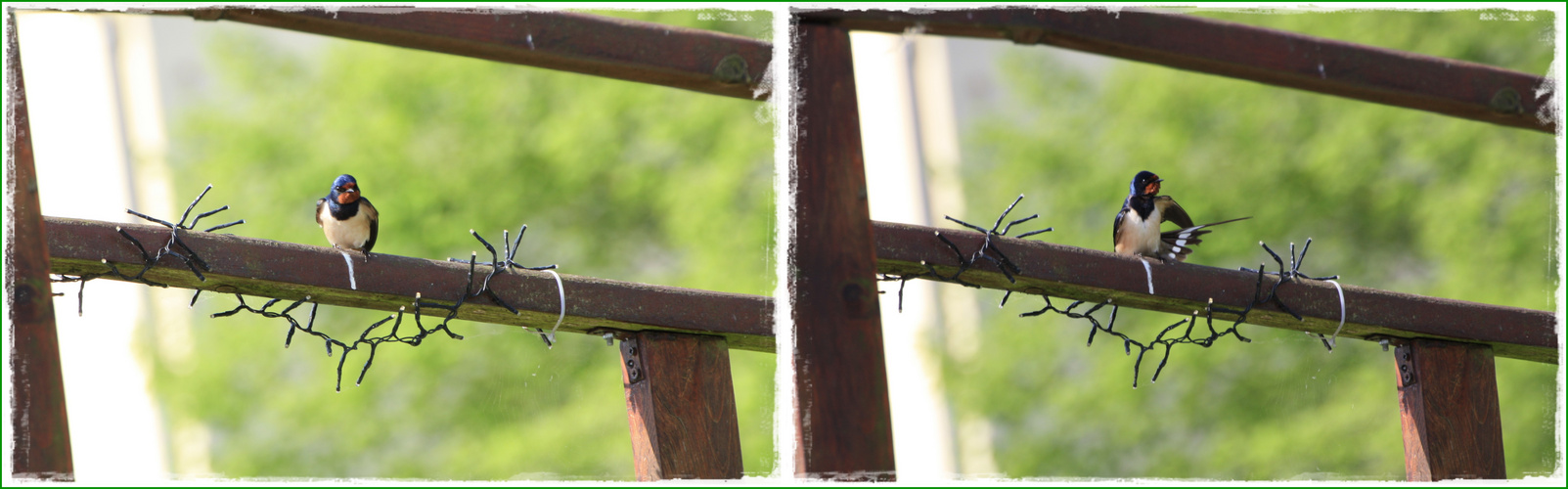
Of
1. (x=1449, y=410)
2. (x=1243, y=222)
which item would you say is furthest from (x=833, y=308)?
(x=1243, y=222)

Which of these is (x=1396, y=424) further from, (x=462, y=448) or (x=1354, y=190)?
(x=462, y=448)

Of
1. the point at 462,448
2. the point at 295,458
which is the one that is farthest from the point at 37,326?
the point at 295,458

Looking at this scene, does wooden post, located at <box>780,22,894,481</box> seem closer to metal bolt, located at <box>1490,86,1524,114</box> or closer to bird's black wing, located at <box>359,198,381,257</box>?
metal bolt, located at <box>1490,86,1524,114</box>

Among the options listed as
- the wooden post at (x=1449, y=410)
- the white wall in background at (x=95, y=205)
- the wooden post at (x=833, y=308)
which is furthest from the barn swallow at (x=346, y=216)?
the white wall in background at (x=95, y=205)

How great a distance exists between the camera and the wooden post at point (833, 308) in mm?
1550

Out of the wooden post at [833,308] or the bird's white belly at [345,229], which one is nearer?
the wooden post at [833,308]

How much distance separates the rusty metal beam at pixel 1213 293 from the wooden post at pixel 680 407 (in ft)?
1.43

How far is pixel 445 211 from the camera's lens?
9.01 m

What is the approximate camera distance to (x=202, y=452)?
9148mm

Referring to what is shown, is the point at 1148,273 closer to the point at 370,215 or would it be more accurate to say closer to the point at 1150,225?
the point at 1150,225

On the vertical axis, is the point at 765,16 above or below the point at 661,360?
above

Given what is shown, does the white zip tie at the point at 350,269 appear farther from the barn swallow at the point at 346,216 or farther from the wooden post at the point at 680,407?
the barn swallow at the point at 346,216

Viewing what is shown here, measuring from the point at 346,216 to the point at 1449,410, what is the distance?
7.78 ft

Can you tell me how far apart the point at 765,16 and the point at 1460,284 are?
7714 mm
